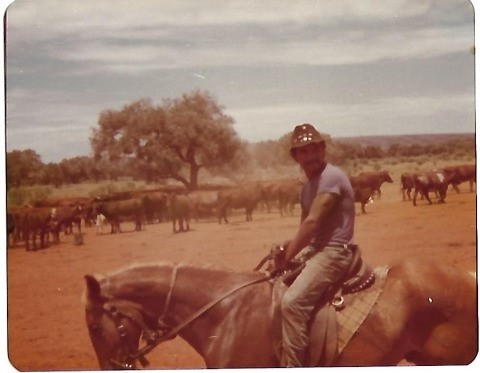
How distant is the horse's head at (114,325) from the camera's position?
2678 millimetres

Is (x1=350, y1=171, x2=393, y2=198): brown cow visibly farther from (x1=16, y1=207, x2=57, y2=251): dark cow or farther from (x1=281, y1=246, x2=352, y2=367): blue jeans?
(x1=16, y1=207, x2=57, y2=251): dark cow

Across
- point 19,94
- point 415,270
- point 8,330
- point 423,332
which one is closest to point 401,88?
point 415,270

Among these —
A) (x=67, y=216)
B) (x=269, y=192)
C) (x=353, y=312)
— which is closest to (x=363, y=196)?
(x=269, y=192)

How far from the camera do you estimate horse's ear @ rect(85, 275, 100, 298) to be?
2.70 meters

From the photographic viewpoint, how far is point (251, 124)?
2.96 metres

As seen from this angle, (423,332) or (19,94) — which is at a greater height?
(19,94)

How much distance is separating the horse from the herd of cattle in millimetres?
305

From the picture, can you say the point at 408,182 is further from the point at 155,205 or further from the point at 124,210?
the point at 124,210

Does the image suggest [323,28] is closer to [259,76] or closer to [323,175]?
[259,76]

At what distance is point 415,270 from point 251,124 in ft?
3.37

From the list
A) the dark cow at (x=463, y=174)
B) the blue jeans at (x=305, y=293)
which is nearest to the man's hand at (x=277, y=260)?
the blue jeans at (x=305, y=293)

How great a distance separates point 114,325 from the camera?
2.68 m

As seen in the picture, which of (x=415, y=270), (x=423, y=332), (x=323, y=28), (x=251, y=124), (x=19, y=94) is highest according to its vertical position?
(x=323, y=28)

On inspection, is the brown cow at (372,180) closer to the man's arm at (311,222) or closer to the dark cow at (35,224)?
the man's arm at (311,222)
